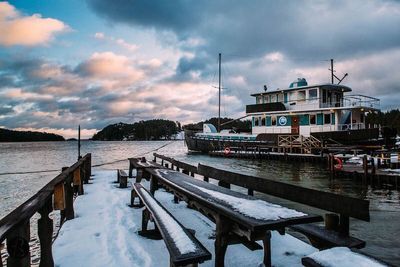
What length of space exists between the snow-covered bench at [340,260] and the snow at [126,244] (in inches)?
56.9

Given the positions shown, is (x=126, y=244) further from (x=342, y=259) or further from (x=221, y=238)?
(x=342, y=259)

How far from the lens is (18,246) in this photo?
110 inches

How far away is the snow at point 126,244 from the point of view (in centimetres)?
396

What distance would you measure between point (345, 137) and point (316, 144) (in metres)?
2.67

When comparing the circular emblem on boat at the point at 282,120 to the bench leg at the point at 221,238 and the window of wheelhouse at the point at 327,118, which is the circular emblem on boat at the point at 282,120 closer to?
the window of wheelhouse at the point at 327,118

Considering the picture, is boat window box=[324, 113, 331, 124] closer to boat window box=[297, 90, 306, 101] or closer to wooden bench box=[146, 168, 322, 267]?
boat window box=[297, 90, 306, 101]

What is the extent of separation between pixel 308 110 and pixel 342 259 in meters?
31.2

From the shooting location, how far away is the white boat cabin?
102 feet

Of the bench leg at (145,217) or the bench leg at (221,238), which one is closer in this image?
the bench leg at (221,238)

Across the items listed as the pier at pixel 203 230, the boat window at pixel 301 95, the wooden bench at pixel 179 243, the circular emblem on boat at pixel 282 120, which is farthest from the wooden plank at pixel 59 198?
the boat window at pixel 301 95

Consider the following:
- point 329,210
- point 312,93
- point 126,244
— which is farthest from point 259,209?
point 312,93

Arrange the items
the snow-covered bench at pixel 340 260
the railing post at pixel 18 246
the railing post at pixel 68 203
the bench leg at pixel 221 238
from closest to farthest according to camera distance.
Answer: the snow-covered bench at pixel 340 260
the railing post at pixel 18 246
the bench leg at pixel 221 238
the railing post at pixel 68 203

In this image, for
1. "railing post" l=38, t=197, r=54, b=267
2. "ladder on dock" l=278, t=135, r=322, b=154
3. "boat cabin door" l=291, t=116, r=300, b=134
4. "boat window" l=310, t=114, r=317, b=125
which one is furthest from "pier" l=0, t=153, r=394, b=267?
"boat cabin door" l=291, t=116, r=300, b=134

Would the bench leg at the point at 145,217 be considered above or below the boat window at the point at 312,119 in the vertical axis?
below
